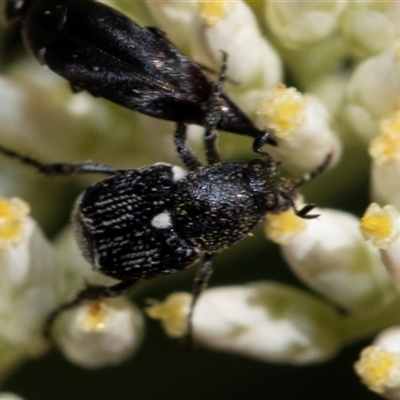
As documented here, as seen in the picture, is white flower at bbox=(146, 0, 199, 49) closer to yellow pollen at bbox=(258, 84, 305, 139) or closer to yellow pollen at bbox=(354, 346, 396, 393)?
yellow pollen at bbox=(258, 84, 305, 139)

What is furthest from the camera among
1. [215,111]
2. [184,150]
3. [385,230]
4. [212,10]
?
[184,150]

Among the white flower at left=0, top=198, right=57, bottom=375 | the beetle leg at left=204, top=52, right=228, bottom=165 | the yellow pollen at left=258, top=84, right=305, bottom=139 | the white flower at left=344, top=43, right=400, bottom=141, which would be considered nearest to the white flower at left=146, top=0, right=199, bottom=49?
the beetle leg at left=204, top=52, right=228, bottom=165

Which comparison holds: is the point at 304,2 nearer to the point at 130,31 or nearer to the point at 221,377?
the point at 130,31

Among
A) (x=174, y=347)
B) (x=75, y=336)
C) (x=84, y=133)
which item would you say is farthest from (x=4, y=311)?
(x=174, y=347)

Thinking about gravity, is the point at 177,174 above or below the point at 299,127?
below

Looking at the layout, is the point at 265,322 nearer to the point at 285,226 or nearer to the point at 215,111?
the point at 285,226

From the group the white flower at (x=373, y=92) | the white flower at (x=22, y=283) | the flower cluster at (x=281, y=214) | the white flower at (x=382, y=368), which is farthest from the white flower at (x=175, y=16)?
the white flower at (x=382, y=368)

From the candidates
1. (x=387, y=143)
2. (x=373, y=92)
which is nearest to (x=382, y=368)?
(x=387, y=143)
